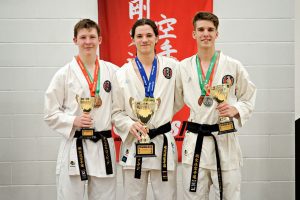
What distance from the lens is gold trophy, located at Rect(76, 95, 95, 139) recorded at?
3.26m

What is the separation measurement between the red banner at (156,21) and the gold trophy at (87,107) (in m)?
1.21

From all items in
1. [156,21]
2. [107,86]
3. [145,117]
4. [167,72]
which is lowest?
[145,117]

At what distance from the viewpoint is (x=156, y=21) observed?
14.8ft

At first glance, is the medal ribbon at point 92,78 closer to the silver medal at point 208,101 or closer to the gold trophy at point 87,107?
the gold trophy at point 87,107

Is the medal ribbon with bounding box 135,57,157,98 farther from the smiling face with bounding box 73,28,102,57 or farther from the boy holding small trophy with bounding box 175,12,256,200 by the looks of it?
the smiling face with bounding box 73,28,102,57

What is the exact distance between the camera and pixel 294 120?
4629 mm

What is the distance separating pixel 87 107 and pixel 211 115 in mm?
1002

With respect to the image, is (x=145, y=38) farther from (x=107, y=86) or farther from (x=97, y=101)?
(x=97, y=101)

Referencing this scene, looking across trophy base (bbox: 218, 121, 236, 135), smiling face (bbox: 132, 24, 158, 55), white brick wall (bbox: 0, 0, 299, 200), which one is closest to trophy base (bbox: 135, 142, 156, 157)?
trophy base (bbox: 218, 121, 236, 135)

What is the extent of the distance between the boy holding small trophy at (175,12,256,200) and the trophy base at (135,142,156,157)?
31 centimetres

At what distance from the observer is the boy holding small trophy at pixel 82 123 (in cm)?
332

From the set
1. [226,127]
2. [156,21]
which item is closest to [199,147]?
[226,127]

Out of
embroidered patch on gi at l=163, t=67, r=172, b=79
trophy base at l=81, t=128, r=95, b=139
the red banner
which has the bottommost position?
trophy base at l=81, t=128, r=95, b=139

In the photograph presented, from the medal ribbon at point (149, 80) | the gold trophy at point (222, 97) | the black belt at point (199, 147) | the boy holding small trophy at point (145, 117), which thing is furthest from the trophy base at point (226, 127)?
the medal ribbon at point (149, 80)
